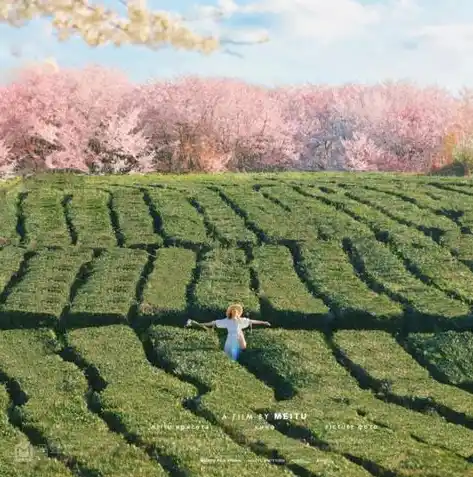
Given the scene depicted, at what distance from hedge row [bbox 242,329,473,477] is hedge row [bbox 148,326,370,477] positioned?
0.81 feet

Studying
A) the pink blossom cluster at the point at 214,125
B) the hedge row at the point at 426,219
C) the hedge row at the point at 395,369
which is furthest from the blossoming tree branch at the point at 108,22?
the pink blossom cluster at the point at 214,125

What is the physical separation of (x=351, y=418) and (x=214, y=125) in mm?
29369

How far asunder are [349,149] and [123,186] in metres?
14.5

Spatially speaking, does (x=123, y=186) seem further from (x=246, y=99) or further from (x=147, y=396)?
(x=147, y=396)

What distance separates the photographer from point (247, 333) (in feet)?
46.4

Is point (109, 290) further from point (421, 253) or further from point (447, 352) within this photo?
point (421, 253)

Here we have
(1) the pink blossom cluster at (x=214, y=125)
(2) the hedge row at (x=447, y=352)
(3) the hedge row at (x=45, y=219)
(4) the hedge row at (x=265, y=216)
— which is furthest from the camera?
(1) the pink blossom cluster at (x=214, y=125)

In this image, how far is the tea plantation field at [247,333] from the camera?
362 inches

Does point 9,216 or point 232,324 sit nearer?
point 232,324

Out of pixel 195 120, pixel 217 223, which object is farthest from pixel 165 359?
pixel 195 120

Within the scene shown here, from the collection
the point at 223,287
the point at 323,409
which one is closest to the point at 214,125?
the point at 223,287

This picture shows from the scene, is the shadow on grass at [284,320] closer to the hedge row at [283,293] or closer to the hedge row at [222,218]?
the hedge row at [283,293]

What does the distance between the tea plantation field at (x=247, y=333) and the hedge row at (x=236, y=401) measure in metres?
0.03

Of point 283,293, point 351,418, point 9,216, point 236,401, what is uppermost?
point 351,418
